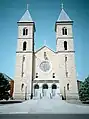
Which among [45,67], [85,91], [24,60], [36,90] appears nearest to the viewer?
[85,91]

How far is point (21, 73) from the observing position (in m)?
19.9

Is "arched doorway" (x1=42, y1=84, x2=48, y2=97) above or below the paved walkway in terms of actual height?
above

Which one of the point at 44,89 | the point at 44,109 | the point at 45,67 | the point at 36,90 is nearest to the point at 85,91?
the point at 44,89

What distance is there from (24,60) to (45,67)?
104 inches

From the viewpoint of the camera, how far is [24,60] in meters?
20.5

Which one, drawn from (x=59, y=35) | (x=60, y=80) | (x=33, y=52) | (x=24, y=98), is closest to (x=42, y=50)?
(x=33, y=52)

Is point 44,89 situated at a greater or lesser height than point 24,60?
lesser

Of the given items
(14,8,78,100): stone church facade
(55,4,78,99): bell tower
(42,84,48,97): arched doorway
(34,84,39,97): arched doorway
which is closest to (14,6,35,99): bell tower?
(14,8,78,100): stone church facade

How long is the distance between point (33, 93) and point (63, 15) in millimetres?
10980

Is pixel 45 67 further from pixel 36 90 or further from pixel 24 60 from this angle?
pixel 36 90

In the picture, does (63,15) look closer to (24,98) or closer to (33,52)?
(33,52)

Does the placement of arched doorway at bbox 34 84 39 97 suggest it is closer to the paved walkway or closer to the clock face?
the clock face

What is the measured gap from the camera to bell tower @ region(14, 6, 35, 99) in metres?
19.3

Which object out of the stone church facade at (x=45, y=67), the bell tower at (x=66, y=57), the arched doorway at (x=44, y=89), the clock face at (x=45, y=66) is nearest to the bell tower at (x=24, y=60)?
the stone church facade at (x=45, y=67)
